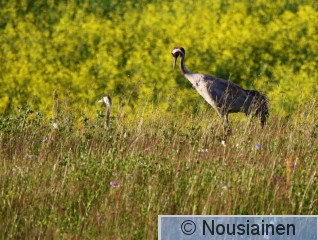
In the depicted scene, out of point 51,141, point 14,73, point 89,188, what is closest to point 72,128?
point 51,141

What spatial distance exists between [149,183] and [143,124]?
10.8ft

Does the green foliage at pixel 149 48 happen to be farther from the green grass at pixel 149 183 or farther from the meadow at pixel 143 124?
the green grass at pixel 149 183

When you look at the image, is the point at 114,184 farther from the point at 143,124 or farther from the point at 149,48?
the point at 149,48

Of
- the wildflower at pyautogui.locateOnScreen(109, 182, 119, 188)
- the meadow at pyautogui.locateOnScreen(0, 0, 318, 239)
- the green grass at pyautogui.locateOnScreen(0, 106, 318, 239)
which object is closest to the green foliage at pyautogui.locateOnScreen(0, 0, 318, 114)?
the meadow at pyautogui.locateOnScreen(0, 0, 318, 239)

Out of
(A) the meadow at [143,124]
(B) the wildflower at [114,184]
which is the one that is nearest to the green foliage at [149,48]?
(A) the meadow at [143,124]

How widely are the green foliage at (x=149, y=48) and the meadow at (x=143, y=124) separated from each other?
0.03 m

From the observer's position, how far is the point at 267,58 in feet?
58.1

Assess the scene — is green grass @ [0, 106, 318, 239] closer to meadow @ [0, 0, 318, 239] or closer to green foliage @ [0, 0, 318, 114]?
meadow @ [0, 0, 318, 239]

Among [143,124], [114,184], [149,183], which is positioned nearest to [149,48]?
[143,124]

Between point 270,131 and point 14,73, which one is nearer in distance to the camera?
point 270,131

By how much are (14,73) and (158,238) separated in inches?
403

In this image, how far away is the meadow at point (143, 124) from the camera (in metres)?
8.55

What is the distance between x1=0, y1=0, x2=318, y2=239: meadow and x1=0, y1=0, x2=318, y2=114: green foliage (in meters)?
0.03

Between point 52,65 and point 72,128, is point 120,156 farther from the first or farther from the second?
point 52,65
